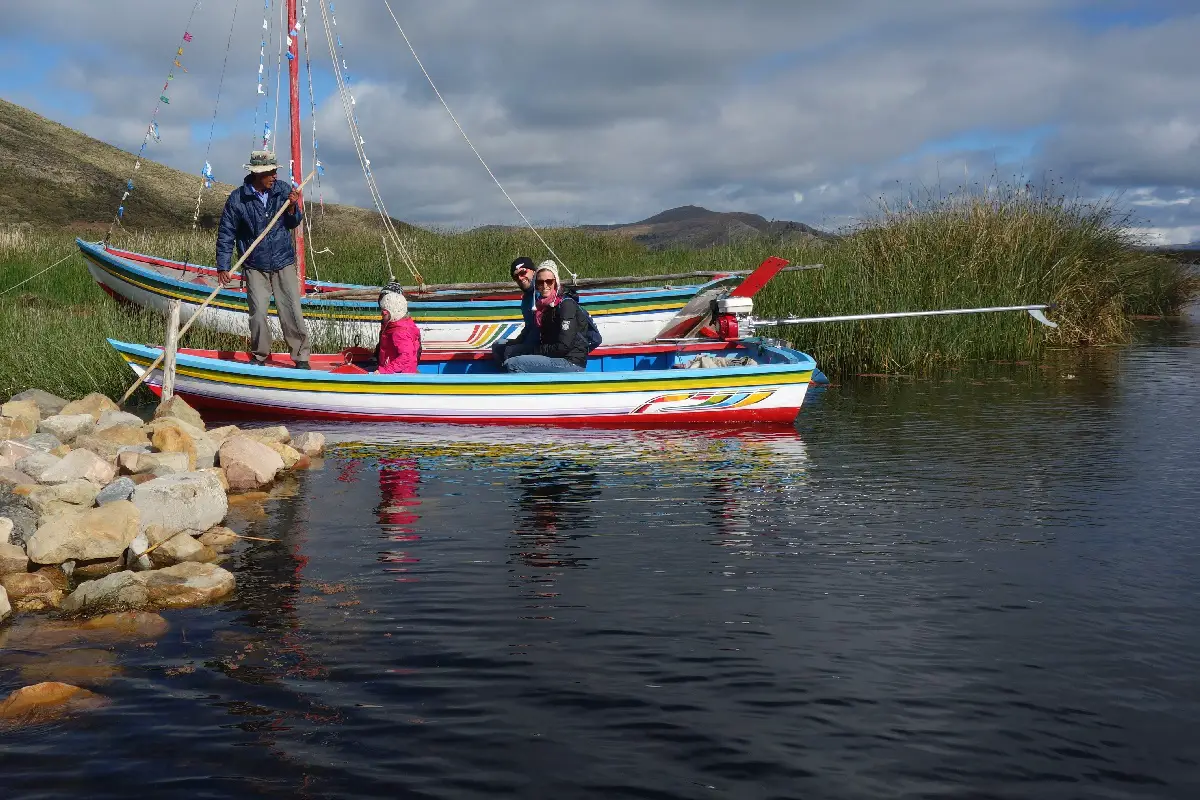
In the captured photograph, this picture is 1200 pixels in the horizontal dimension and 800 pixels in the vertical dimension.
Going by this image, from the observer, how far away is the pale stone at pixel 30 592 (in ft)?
20.0

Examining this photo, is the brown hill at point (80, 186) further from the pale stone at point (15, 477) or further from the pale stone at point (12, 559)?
the pale stone at point (12, 559)

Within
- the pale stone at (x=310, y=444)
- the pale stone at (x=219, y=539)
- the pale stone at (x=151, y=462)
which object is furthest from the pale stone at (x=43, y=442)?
the pale stone at (x=219, y=539)

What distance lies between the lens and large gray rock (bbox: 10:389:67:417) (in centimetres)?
1172

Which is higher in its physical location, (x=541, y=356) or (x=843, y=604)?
(x=541, y=356)

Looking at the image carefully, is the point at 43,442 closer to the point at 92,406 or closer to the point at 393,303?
the point at 92,406

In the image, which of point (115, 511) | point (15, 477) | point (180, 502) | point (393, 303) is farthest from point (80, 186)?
point (115, 511)

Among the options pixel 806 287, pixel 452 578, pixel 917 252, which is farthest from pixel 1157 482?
pixel 917 252

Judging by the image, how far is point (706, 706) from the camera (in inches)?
179

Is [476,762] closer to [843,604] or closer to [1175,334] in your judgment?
[843,604]

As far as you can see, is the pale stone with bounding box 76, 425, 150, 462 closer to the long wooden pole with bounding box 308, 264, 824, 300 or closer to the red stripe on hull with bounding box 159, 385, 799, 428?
the red stripe on hull with bounding box 159, 385, 799, 428

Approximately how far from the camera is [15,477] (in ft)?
26.5

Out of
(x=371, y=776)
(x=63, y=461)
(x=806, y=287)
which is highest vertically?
(x=806, y=287)

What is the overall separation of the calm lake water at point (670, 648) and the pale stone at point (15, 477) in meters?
1.52

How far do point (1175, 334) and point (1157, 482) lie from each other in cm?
1548
